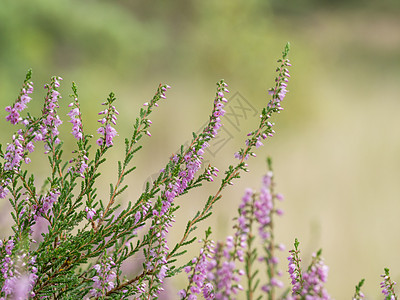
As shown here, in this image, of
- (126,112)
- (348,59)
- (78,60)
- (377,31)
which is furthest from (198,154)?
(377,31)

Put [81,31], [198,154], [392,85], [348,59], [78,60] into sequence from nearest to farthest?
[198,154] → [81,31] → [78,60] → [392,85] → [348,59]

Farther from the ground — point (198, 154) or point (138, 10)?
point (138, 10)

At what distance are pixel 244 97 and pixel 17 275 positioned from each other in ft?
30.3

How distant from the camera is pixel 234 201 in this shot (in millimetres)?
7980

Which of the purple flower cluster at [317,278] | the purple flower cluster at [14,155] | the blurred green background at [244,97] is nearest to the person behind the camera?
the purple flower cluster at [317,278]

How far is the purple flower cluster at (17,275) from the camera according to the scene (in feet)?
2.57

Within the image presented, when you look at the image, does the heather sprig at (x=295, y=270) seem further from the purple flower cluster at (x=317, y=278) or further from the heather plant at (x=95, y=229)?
the purple flower cluster at (x=317, y=278)

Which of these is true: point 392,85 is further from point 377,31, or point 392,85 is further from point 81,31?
point 81,31

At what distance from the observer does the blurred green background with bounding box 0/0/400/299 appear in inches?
289

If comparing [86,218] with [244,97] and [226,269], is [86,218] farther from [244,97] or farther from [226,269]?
[244,97]

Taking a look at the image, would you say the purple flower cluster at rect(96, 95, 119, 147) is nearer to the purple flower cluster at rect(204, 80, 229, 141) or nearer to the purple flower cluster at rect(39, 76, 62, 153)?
the purple flower cluster at rect(39, 76, 62, 153)

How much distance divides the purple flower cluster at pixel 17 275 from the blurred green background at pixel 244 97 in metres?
5.32

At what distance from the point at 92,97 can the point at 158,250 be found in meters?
7.14

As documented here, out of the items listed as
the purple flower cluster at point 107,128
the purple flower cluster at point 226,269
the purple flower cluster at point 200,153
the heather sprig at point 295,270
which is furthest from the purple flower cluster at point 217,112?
the purple flower cluster at point 226,269
